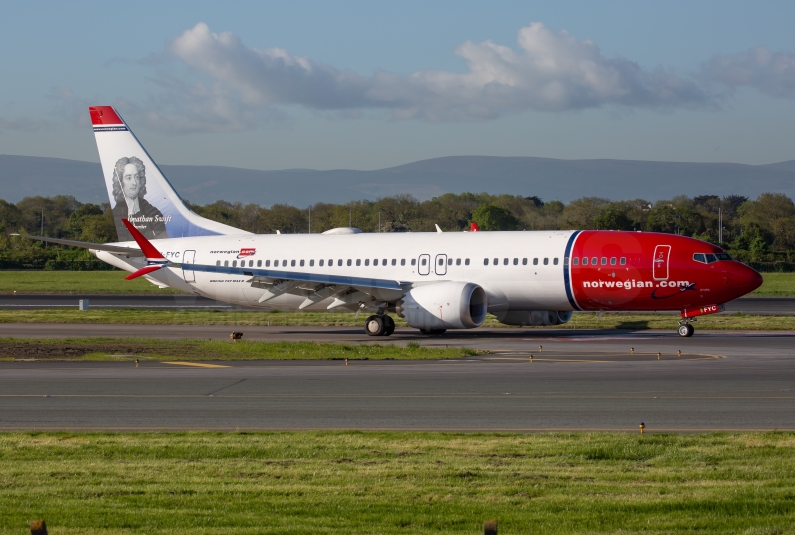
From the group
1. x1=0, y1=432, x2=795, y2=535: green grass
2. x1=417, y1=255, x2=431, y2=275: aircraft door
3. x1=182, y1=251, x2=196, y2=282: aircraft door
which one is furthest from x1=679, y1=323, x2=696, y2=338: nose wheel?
x1=0, y1=432, x2=795, y2=535: green grass

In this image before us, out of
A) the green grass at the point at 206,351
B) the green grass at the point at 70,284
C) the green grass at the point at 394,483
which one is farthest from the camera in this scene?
the green grass at the point at 70,284

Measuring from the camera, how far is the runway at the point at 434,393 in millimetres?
16172

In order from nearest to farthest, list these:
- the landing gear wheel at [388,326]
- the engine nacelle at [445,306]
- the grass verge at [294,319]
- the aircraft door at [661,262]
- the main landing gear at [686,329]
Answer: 1. the aircraft door at [661,262]
2. the main landing gear at [686,329]
3. the engine nacelle at [445,306]
4. the landing gear wheel at [388,326]
5. the grass verge at [294,319]

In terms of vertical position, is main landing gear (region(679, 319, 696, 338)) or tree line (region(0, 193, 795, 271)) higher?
tree line (region(0, 193, 795, 271))

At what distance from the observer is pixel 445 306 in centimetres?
3416

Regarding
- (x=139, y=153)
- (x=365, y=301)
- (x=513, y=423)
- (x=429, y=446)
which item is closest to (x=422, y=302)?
(x=365, y=301)

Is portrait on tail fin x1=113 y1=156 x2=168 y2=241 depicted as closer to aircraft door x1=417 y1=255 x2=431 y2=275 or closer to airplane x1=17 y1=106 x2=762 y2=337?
airplane x1=17 y1=106 x2=762 y2=337

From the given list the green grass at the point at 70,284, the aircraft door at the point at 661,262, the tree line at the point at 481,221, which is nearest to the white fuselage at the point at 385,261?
the aircraft door at the point at 661,262

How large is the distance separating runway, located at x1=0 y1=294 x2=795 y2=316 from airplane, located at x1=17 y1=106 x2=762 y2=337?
9016 mm

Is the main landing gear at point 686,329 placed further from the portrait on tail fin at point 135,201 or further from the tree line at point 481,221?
the tree line at point 481,221

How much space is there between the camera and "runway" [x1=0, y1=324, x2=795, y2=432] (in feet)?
53.1

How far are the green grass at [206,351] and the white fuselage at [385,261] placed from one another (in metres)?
6.65

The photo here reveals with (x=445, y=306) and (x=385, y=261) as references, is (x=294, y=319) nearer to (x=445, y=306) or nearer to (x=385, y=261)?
(x=385, y=261)

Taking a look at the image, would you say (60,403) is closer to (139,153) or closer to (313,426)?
(313,426)
